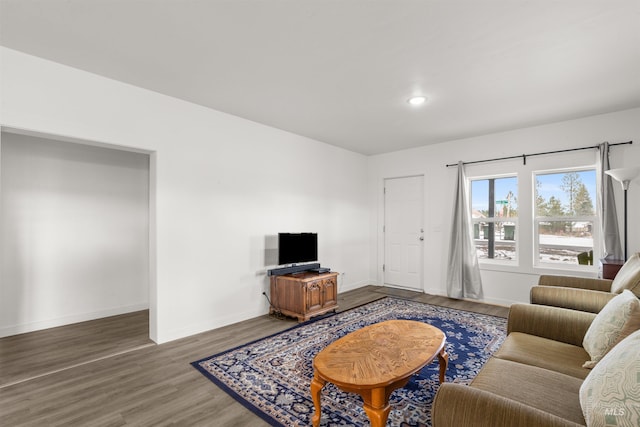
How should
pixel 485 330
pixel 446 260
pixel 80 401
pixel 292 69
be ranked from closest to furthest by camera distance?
pixel 80 401 < pixel 292 69 < pixel 485 330 < pixel 446 260

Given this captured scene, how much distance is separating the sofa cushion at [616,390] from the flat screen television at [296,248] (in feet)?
10.9

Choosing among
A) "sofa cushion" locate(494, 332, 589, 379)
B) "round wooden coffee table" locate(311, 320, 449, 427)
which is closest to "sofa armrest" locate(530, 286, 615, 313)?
"sofa cushion" locate(494, 332, 589, 379)

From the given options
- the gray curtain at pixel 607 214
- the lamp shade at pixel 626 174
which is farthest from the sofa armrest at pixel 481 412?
the gray curtain at pixel 607 214

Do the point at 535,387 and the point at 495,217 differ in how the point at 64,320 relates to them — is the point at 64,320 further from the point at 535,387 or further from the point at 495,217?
the point at 495,217

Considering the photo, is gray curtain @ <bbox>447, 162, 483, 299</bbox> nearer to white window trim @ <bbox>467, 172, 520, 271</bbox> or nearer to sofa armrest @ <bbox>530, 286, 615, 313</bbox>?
white window trim @ <bbox>467, 172, 520, 271</bbox>

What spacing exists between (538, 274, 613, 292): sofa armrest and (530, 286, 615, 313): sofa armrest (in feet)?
1.48

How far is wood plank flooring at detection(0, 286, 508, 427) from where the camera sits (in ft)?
6.72

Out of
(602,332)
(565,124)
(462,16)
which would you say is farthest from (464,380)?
(565,124)

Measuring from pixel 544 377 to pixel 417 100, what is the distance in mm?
2790

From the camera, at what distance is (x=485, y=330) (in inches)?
139

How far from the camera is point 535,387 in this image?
1521 millimetres

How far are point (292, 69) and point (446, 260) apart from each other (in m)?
3.97

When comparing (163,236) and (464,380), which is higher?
(163,236)

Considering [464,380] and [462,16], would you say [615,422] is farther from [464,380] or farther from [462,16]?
[462,16]
